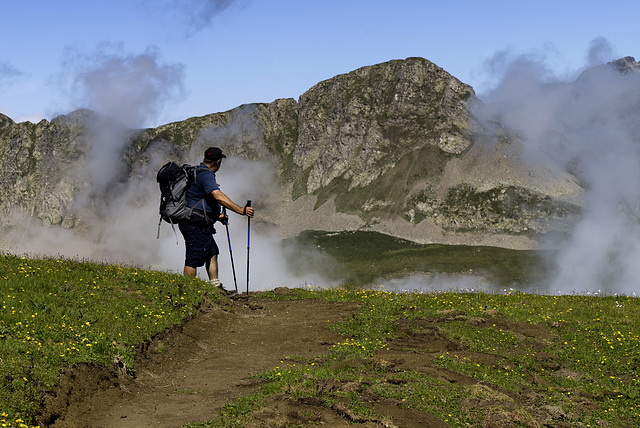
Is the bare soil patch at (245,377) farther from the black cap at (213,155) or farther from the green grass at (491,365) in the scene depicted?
the black cap at (213,155)

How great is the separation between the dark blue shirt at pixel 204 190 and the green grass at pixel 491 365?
602cm

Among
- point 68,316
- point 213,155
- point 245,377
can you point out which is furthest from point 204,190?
point 245,377

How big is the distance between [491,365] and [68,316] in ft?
34.7

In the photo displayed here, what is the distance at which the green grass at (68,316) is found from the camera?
34.3ft

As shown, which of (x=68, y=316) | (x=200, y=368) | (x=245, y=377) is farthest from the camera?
(x=200, y=368)

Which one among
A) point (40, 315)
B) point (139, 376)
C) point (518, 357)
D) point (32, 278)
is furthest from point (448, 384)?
point (32, 278)

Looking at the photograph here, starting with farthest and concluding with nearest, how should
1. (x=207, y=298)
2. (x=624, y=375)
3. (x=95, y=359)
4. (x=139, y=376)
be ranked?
(x=207, y=298), (x=624, y=375), (x=139, y=376), (x=95, y=359)

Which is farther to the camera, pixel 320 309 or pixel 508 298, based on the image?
pixel 508 298

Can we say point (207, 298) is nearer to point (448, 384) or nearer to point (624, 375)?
point (448, 384)

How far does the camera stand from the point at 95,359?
40.5ft

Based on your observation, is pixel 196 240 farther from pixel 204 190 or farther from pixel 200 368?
pixel 200 368

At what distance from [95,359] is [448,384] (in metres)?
7.54

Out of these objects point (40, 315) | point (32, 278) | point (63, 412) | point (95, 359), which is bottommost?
point (63, 412)

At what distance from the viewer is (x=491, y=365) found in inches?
580
